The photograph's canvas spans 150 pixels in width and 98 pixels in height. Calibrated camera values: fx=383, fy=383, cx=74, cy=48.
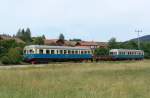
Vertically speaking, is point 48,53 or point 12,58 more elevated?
point 48,53

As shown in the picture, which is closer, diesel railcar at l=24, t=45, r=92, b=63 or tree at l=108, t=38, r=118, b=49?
diesel railcar at l=24, t=45, r=92, b=63

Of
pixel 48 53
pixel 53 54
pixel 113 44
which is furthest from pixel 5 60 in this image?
pixel 113 44

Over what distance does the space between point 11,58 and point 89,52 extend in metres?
12.1

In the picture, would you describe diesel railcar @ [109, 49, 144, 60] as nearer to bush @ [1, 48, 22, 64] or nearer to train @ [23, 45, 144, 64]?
train @ [23, 45, 144, 64]

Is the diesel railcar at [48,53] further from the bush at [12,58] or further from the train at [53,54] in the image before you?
the bush at [12,58]

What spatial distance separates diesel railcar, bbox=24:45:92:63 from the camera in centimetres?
4381

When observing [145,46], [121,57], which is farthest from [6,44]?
[145,46]

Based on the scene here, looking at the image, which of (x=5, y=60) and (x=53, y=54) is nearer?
(x=5, y=60)

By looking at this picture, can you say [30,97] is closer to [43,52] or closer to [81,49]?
[43,52]

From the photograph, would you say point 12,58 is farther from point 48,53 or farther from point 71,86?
Answer: point 71,86

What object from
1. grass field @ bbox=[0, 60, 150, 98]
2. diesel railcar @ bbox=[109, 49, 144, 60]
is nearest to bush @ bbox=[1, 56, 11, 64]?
diesel railcar @ bbox=[109, 49, 144, 60]

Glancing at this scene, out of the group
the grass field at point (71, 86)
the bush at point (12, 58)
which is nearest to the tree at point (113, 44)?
the bush at point (12, 58)

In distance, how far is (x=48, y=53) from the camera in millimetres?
44719

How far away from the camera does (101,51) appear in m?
69.9
